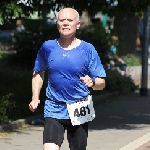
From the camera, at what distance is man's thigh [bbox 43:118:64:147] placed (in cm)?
636

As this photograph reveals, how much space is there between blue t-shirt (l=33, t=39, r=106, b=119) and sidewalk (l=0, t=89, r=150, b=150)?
386 centimetres

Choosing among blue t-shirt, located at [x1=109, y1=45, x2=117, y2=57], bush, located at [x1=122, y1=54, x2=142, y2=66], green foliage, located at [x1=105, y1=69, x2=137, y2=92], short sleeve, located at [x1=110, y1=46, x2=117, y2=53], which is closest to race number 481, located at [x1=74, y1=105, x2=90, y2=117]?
green foliage, located at [x1=105, y1=69, x2=137, y2=92]

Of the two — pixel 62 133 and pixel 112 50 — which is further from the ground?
pixel 62 133

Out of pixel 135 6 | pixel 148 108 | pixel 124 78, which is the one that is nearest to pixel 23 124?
pixel 135 6

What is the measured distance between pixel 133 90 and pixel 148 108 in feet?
13.9

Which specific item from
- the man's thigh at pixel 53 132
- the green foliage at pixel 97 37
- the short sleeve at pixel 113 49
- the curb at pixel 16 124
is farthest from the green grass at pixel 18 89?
the man's thigh at pixel 53 132

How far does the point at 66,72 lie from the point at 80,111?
0.40m

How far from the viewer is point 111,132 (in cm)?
1230

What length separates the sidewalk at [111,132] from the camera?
10.6m

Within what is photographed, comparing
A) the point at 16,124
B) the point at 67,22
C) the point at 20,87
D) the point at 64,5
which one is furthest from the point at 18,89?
the point at 67,22

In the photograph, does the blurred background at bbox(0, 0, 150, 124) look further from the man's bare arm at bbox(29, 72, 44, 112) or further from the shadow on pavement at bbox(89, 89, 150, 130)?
the man's bare arm at bbox(29, 72, 44, 112)

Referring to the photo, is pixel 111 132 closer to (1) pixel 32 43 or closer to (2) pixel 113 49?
(1) pixel 32 43

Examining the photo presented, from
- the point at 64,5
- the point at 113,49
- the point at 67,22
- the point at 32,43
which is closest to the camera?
the point at 67,22

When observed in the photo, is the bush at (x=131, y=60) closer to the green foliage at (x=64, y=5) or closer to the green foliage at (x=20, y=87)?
the green foliage at (x=20, y=87)
